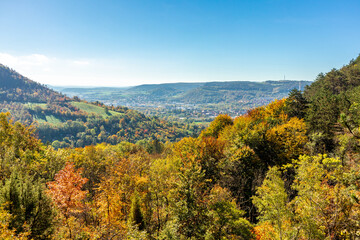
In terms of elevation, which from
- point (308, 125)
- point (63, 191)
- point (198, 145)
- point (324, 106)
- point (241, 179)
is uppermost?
point (324, 106)

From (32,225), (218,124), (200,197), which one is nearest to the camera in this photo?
(32,225)

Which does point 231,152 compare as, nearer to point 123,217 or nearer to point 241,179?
point 241,179

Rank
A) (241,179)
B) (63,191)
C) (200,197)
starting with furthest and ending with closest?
1. (241,179)
2. (63,191)
3. (200,197)

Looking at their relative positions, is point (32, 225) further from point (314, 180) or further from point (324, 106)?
point (324, 106)

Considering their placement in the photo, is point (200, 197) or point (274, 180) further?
point (274, 180)

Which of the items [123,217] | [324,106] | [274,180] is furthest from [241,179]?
[324,106]

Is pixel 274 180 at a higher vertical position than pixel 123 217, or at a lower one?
higher

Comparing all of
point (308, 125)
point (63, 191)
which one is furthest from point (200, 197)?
point (308, 125)
